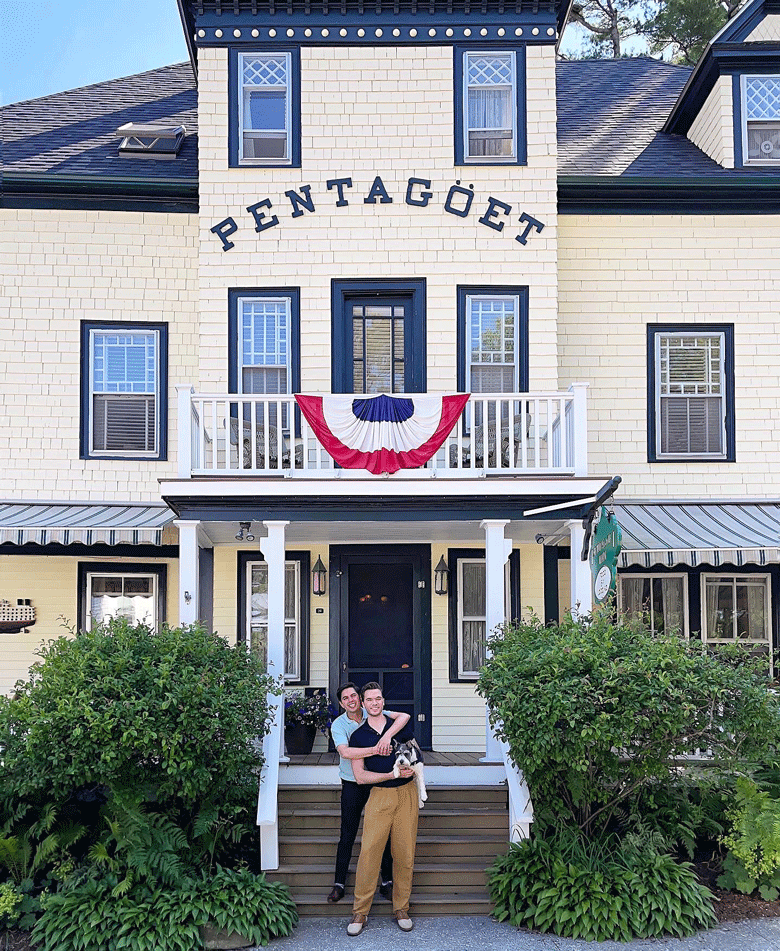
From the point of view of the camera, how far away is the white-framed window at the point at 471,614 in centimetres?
1408

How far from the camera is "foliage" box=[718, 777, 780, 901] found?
10062 millimetres

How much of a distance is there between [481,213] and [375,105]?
6.04 feet

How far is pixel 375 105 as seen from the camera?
14.0 metres

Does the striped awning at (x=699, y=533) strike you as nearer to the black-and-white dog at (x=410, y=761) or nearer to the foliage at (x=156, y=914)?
the black-and-white dog at (x=410, y=761)

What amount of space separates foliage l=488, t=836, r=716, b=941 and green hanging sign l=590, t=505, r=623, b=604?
2.41 m

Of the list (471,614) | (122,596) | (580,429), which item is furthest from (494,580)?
(122,596)

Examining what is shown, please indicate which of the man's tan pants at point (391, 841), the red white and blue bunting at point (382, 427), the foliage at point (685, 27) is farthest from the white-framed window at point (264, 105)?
the foliage at point (685, 27)

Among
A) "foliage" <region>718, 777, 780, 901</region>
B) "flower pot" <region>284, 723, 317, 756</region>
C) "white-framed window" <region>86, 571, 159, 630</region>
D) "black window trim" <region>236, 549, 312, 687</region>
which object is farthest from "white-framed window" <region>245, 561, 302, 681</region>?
"foliage" <region>718, 777, 780, 901</region>

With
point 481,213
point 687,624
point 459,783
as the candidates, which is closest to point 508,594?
point 687,624

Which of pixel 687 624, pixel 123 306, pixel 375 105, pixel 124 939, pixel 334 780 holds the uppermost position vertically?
pixel 375 105

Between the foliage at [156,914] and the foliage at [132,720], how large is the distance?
31.4 inches

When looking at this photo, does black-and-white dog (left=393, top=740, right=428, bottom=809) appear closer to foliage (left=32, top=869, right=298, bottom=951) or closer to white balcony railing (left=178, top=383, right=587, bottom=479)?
foliage (left=32, top=869, right=298, bottom=951)

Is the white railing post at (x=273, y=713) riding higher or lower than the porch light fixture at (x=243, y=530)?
lower

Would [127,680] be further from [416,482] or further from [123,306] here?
[123,306]
